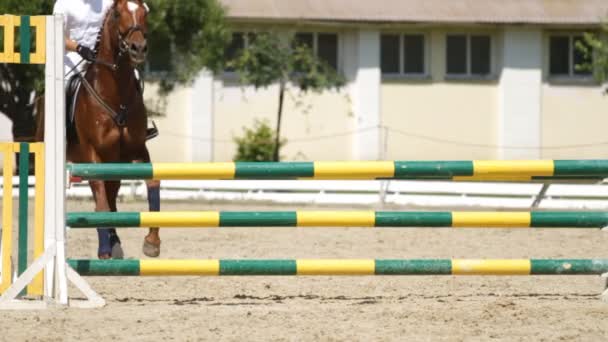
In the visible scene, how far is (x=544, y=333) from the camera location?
6730 millimetres

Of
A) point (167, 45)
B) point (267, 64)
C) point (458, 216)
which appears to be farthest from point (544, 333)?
point (267, 64)

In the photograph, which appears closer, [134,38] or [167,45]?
[134,38]

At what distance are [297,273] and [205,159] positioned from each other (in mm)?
21968

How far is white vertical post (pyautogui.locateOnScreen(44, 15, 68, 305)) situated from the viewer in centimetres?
737

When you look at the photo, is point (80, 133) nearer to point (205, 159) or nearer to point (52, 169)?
point (52, 169)

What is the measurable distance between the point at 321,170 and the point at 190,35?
17.1m

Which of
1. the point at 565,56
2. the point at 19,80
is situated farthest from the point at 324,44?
the point at 19,80

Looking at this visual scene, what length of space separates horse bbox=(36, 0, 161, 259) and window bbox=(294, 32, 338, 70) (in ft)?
69.1

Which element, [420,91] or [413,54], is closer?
[420,91]

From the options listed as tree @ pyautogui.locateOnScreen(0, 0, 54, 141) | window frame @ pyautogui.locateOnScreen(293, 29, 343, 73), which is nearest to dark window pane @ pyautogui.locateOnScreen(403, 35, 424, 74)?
window frame @ pyautogui.locateOnScreen(293, 29, 343, 73)

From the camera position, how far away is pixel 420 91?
31.2 m

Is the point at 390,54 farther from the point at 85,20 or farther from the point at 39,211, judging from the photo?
the point at 39,211

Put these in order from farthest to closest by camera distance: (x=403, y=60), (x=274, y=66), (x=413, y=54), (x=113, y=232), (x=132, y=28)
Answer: (x=413, y=54), (x=403, y=60), (x=274, y=66), (x=113, y=232), (x=132, y=28)

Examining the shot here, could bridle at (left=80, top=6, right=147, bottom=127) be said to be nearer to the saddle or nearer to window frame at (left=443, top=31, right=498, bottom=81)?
the saddle
